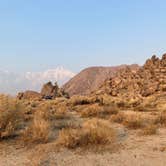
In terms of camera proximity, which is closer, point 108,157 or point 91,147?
point 108,157

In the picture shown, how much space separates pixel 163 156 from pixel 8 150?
4.79 m

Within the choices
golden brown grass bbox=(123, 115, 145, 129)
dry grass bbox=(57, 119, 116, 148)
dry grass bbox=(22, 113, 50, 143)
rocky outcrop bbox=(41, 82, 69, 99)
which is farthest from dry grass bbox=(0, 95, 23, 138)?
rocky outcrop bbox=(41, 82, 69, 99)

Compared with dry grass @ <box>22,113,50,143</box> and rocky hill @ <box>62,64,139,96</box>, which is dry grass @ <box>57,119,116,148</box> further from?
rocky hill @ <box>62,64,139,96</box>

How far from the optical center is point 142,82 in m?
47.1

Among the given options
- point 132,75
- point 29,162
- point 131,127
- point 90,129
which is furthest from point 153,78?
point 29,162

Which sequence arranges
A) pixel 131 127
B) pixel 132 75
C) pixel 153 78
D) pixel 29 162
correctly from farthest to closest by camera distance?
1. pixel 132 75
2. pixel 153 78
3. pixel 131 127
4. pixel 29 162

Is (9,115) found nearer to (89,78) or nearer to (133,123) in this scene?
(133,123)

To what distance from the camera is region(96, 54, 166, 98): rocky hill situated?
136 feet

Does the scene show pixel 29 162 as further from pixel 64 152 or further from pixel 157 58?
pixel 157 58

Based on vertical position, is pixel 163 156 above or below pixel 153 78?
below

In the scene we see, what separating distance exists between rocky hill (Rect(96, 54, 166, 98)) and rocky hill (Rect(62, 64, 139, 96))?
269 ft

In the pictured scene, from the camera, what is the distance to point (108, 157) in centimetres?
820

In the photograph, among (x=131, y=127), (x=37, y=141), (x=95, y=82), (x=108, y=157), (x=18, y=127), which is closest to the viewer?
(x=108, y=157)

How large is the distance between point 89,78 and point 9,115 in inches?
5646
